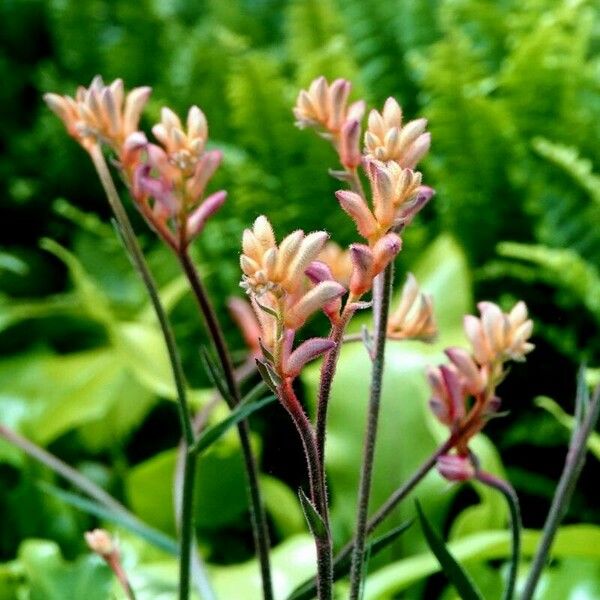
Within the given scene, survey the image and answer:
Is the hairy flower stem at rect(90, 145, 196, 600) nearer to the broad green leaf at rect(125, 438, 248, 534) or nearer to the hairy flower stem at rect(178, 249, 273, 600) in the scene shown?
the hairy flower stem at rect(178, 249, 273, 600)

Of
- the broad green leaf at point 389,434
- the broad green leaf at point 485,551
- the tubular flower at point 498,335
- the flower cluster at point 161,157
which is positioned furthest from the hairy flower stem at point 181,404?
the broad green leaf at point 389,434

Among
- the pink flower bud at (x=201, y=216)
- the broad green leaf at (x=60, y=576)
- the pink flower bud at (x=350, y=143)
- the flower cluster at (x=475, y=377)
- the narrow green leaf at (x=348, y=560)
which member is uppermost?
the pink flower bud at (x=350, y=143)

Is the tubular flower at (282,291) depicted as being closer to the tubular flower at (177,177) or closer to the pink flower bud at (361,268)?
the pink flower bud at (361,268)

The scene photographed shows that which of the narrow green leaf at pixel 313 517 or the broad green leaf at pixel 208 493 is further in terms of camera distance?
the broad green leaf at pixel 208 493

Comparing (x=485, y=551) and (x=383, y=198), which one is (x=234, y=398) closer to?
(x=383, y=198)

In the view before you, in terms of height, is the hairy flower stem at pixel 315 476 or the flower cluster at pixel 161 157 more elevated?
the flower cluster at pixel 161 157

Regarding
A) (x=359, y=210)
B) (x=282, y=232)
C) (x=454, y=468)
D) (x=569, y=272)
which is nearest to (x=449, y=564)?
(x=454, y=468)

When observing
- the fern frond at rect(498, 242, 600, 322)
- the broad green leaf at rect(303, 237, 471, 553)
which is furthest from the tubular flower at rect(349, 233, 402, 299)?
the fern frond at rect(498, 242, 600, 322)

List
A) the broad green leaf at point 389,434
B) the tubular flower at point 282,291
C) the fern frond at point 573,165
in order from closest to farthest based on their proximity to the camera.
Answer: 1. the tubular flower at point 282,291
2. the broad green leaf at point 389,434
3. the fern frond at point 573,165
